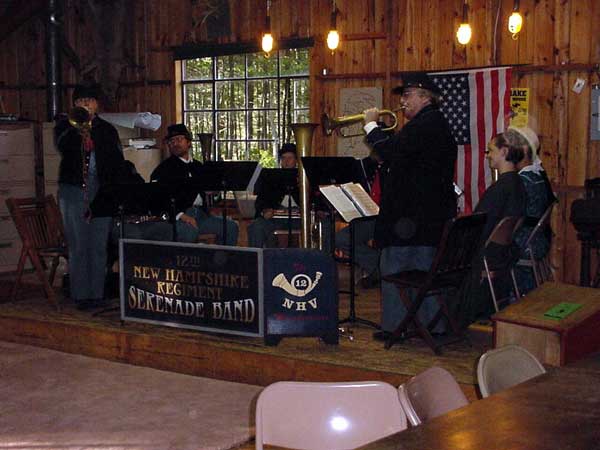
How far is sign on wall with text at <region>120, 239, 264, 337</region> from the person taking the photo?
18.8ft

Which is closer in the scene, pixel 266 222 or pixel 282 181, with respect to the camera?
pixel 282 181

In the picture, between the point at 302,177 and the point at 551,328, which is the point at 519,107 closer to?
the point at 302,177

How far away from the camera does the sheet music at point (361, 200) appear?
18.7ft

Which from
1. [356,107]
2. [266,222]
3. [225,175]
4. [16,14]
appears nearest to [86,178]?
[225,175]

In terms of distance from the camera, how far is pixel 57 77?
11148 millimetres

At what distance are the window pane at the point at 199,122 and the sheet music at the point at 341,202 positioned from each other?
5.32m

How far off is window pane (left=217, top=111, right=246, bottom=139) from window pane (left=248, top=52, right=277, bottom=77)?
504 millimetres

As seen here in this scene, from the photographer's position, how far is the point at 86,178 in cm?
665

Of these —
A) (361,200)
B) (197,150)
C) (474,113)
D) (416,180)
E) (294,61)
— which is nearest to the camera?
(416,180)

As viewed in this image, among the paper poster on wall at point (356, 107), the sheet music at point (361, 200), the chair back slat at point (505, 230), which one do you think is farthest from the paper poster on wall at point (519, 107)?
the sheet music at point (361, 200)

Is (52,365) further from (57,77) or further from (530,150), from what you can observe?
(57,77)

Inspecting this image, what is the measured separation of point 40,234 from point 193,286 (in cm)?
195

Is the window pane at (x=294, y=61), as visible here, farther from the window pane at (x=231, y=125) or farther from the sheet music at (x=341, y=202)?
the sheet music at (x=341, y=202)

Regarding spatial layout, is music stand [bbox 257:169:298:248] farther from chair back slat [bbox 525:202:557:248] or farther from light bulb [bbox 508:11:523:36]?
light bulb [bbox 508:11:523:36]
